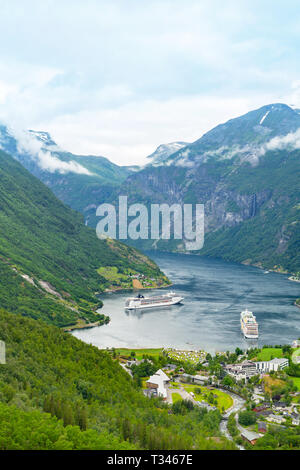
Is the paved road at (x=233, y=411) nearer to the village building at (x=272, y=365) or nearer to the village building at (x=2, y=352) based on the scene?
the village building at (x=272, y=365)

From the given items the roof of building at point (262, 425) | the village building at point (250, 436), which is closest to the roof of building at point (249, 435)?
the village building at point (250, 436)

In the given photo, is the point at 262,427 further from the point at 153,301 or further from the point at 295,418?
the point at 153,301

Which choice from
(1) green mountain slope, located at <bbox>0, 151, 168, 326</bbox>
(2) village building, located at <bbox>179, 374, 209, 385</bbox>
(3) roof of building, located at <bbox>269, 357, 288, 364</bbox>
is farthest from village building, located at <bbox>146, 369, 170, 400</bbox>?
(1) green mountain slope, located at <bbox>0, 151, 168, 326</bbox>

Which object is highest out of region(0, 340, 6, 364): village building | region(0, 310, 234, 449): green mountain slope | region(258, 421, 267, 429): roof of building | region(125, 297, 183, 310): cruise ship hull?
region(0, 340, 6, 364): village building

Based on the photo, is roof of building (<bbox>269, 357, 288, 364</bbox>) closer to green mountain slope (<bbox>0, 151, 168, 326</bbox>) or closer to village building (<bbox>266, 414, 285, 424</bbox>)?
village building (<bbox>266, 414, 285, 424</bbox>)

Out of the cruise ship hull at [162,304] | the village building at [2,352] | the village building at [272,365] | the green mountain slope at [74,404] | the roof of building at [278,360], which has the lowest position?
the cruise ship hull at [162,304]

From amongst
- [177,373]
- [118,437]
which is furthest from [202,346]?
[118,437]
